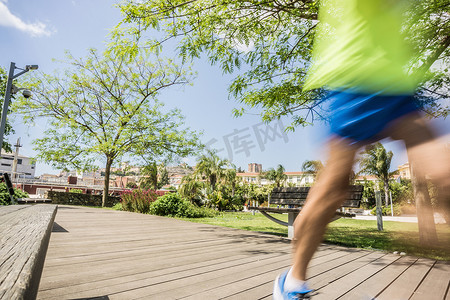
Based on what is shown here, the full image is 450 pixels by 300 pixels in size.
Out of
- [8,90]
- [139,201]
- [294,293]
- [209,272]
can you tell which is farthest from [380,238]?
[8,90]

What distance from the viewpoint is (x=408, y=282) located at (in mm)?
2104

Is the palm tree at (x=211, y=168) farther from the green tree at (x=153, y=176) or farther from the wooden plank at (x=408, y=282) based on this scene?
the wooden plank at (x=408, y=282)

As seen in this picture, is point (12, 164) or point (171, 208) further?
point (12, 164)

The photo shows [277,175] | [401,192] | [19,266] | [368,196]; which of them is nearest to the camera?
[19,266]

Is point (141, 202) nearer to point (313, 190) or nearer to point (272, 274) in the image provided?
point (272, 274)

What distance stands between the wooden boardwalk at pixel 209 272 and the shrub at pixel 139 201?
7.42 m

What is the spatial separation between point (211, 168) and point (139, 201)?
1140 inches

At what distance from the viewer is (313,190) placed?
1213 mm

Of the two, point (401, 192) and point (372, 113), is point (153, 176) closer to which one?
point (372, 113)

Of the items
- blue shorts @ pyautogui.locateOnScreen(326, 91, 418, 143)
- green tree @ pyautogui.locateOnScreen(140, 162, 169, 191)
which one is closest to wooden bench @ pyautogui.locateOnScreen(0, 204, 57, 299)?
blue shorts @ pyautogui.locateOnScreen(326, 91, 418, 143)

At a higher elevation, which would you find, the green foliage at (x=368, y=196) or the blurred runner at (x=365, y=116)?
the blurred runner at (x=365, y=116)

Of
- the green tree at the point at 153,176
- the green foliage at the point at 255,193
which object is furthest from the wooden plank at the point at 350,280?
the green foliage at the point at 255,193

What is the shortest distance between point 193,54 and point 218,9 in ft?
3.18

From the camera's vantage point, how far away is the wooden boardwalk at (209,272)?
5.58ft
